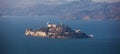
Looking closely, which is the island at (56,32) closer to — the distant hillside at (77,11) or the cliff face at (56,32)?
the cliff face at (56,32)

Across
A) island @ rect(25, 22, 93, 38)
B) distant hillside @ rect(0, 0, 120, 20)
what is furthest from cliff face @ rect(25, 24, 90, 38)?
distant hillside @ rect(0, 0, 120, 20)

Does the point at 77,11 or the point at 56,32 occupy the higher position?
the point at 77,11

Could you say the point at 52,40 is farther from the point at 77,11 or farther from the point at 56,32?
the point at 77,11

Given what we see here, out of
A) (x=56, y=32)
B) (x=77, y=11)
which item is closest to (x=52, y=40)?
(x=56, y=32)

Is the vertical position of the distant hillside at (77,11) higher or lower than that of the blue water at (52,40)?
higher

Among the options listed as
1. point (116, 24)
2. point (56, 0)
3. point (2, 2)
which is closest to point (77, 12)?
point (56, 0)

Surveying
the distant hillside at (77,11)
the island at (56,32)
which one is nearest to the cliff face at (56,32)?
the island at (56,32)

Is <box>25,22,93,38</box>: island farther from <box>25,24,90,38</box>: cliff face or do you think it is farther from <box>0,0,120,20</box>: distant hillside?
<box>0,0,120,20</box>: distant hillside
